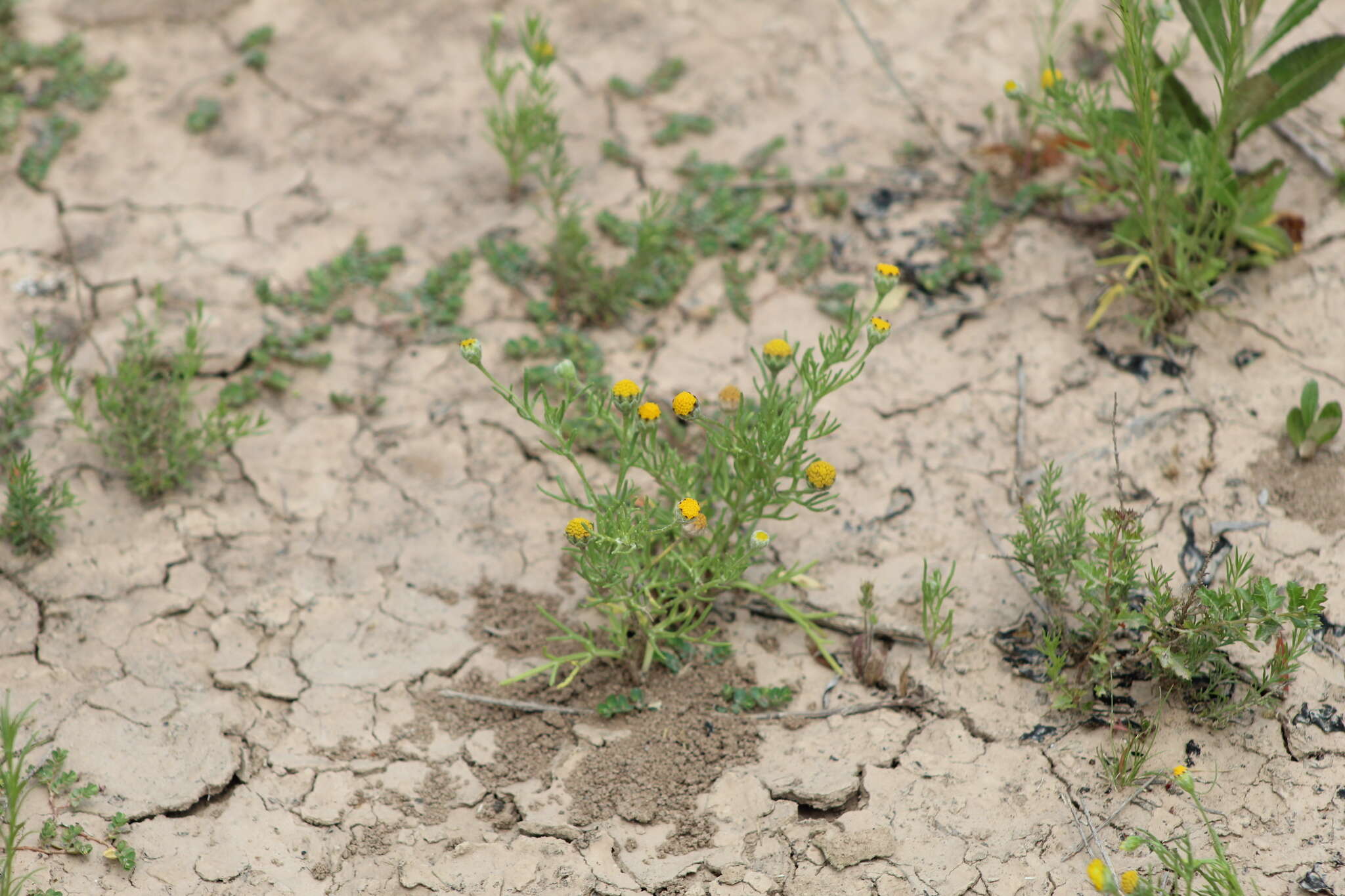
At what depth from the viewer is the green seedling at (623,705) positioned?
2947mm

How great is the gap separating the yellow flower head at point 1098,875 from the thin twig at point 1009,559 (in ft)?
2.62

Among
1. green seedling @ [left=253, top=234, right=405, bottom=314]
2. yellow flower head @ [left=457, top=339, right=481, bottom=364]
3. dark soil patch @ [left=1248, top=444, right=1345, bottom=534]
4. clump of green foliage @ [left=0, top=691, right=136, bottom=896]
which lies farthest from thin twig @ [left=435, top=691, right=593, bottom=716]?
dark soil patch @ [left=1248, top=444, right=1345, bottom=534]

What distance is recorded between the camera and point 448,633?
3.19 meters

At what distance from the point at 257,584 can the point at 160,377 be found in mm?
942

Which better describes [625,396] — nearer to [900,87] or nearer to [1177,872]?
[1177,872]

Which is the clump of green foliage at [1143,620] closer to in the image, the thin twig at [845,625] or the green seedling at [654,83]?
the thin twig at [845,625]

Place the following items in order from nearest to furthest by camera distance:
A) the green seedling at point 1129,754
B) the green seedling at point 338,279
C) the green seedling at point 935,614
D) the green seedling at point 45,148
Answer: the green seedling at point 1129,754
the green seedling at point 935,614
the green seedling at point 338,279
the green seedling at point 45,148

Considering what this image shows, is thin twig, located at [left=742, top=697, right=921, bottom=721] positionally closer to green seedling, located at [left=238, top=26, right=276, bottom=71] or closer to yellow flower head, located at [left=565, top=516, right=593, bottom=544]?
yellow flower head, located at [left=565, top=516, right=593, bottom=544]

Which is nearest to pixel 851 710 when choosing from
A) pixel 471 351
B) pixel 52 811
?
pixel 471 351

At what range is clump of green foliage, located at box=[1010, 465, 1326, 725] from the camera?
255 centimetres

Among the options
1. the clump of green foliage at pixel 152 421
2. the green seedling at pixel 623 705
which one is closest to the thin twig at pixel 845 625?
the green seedling at pixel 623 705

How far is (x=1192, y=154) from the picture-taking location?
3.42 meters

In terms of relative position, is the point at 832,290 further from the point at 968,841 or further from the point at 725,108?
the point at 968,841

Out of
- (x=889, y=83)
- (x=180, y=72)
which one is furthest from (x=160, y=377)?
(x=889, y=83)
